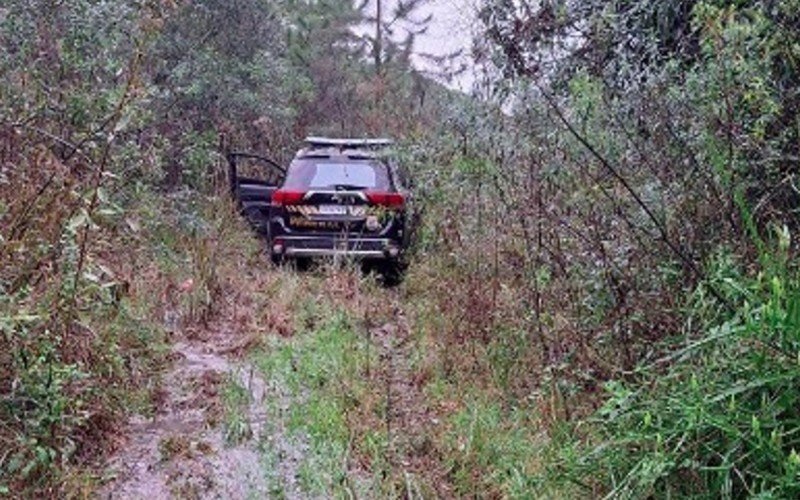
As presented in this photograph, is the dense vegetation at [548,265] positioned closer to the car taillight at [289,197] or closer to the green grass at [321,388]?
the green grass at [321,388]

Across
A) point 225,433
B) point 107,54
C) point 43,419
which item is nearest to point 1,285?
point 43,419

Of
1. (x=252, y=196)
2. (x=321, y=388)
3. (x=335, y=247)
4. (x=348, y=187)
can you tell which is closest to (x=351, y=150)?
(x=348, y=187)

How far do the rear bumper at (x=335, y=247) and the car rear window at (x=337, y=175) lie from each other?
514 mm

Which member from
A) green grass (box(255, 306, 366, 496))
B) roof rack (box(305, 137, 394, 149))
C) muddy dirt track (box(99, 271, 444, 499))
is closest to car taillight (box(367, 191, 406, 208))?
roof rack (box(305, 137, 394, 149))

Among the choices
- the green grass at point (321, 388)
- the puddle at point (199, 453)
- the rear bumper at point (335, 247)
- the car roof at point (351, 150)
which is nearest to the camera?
the puddle at point (199, 453)

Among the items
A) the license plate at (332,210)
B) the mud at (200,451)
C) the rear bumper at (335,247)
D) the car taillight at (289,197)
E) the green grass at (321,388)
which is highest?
the car taillight at (289,197)

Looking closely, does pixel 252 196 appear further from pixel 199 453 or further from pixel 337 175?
pixel 199 453

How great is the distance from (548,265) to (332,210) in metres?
3.59

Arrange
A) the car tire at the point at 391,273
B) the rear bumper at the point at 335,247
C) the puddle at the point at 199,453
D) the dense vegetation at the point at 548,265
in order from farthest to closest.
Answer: the car tire at the point at 391,273 < the rear bumper at the point at 335,247 < the puddle at the point at 199,453 < the dense vegetation at the point at 548,265

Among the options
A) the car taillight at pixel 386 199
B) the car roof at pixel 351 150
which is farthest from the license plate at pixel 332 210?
the car roof at pixel 351 150

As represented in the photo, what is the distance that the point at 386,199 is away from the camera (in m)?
7.70

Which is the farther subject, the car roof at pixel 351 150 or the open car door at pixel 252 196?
the open car door at pixel 252 196

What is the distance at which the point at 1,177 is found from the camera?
3.78 metres

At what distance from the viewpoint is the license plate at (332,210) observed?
25.4 ft
